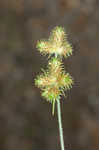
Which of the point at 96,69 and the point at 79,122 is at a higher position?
the point at 96,69

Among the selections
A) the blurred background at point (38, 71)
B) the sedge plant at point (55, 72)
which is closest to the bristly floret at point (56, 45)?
the sedge plant at point (55, 72)

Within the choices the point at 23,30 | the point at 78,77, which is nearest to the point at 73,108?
the point at 78,77

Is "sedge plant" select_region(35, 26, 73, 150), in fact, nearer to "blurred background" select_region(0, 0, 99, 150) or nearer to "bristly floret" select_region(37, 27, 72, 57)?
"bristly floret" select_region(37, 27, 72, 57)

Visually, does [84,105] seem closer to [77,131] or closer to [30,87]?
[77,131]

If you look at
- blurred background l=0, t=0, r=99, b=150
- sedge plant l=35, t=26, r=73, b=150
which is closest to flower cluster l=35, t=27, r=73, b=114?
sedge plant l=35, t=26, r=73, b=150

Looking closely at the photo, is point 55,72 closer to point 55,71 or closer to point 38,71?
point 55,71
